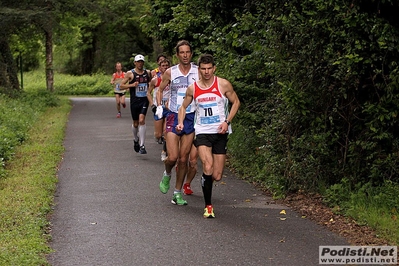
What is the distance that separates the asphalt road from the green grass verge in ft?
0.56

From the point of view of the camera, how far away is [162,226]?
319 inches

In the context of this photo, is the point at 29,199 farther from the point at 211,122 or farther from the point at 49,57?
the point at 49,57

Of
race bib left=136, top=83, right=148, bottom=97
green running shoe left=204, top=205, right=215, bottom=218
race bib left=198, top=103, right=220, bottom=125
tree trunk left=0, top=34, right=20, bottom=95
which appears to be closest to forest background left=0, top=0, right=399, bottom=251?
race bib left=198, top=103, right=220, bottom=125

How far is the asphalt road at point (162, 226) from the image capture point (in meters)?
6.80

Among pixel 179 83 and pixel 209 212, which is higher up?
pixel 179 83

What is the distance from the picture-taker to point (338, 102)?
30.3ft

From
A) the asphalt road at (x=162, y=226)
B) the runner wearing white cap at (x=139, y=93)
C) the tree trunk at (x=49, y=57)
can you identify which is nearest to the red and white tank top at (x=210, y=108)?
the asphalt road at (x=162, y=226)

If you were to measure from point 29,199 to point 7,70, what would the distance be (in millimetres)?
23908

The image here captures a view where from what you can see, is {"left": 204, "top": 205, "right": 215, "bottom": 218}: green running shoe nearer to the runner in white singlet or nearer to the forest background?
the runner in white singlet

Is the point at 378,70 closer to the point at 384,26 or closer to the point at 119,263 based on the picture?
the point at 384,26

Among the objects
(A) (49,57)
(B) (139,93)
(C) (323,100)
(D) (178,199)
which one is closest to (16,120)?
(B) (139,93)

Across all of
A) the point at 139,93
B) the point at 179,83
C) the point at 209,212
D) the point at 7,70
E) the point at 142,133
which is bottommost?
the point at 7,70

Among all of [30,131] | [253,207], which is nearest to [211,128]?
[253,207]

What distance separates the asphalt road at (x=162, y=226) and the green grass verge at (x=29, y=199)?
0.56ft
